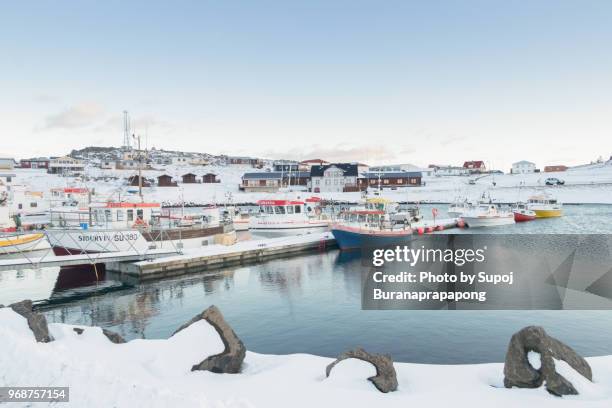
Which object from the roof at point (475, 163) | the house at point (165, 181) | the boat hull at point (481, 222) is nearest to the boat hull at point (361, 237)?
the boat hull at point (481, 222)

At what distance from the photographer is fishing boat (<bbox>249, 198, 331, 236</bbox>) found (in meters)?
42.3

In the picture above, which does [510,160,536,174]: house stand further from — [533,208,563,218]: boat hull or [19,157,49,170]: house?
[19,157,49,170]: house

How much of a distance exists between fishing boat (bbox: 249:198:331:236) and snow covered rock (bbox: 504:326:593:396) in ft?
111

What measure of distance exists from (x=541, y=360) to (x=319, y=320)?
10.6 m

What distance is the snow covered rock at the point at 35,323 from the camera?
9.96 metres

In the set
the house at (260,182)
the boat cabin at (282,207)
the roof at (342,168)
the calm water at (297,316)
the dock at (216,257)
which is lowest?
the calm water at (297,316)

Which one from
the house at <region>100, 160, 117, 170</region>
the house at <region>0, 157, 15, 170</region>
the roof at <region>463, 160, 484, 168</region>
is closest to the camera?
the house at <region>0, 157, 15, 170</region>

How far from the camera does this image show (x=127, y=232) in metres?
29.7

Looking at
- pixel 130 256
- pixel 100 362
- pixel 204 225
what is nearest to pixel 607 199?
pixel 204 225

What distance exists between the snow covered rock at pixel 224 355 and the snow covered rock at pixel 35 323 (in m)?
3.59

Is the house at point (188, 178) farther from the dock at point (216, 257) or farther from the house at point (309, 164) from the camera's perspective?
the dock at point (216, 257)

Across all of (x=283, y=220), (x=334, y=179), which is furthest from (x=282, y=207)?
(x=334, y=179)

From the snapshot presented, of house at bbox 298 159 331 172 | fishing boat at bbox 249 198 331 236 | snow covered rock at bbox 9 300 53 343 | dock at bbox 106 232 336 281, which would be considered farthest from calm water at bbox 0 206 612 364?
house at bbox 298 159 331 172

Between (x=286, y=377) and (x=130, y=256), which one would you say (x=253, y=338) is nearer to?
(x=286, y=377)
